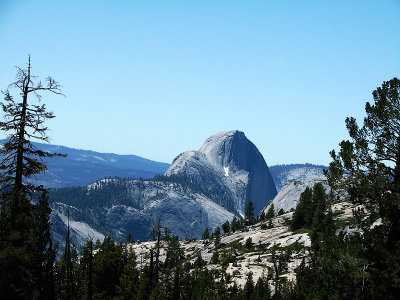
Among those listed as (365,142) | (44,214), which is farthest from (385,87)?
(44,214)

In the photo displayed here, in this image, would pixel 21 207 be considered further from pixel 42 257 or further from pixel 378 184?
pixel 378 184

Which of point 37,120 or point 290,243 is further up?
point 37,120

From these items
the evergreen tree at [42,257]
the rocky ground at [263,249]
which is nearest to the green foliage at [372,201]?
the evergreen tree at [42,257]

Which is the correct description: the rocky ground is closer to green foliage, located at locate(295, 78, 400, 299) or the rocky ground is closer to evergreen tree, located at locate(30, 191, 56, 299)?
evergreen tree, located at locate(30, 191, 56, 299)

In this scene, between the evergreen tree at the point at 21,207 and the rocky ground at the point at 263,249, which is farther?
the rocky ground at the point at 263,249

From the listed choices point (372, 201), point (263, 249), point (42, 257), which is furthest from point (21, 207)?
point (263, 249)

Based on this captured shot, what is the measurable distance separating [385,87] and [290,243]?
3735 inches

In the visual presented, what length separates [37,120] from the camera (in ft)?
76.4

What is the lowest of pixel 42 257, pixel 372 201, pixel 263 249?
pixel 263 249

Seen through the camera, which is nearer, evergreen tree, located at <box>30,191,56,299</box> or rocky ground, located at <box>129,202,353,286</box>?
evergreen tree, located at <box>30,191,56,299</box>

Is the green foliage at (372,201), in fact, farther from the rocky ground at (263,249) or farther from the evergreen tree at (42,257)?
the rocky ground at (263,249)

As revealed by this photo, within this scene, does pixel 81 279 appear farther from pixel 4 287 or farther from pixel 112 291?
pixel 4 287

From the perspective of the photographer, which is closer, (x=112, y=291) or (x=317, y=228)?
(x=112, y=291)

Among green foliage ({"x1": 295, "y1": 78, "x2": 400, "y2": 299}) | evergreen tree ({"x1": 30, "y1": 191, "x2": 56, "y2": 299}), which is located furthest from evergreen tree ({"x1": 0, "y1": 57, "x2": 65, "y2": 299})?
green foliage ({"x1": 295, "y1": 78, "x2": 400, "y2": 299})
